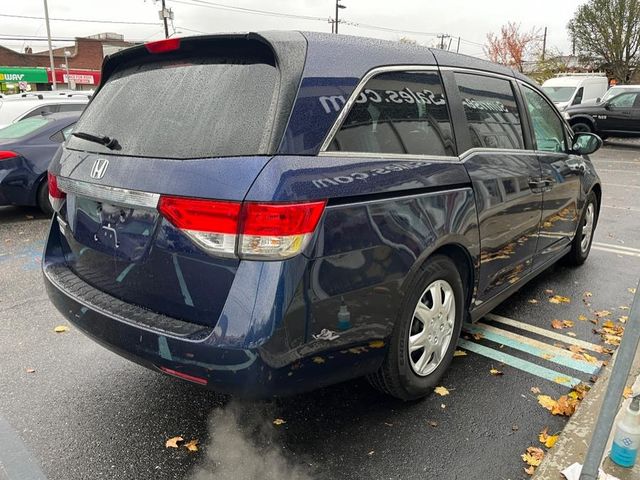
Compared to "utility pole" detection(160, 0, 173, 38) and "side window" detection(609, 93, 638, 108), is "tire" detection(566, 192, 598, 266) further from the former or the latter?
"utility pole" detection(160, 0, 173, 38)

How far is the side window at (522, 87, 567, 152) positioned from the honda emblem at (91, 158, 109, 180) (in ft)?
9.65

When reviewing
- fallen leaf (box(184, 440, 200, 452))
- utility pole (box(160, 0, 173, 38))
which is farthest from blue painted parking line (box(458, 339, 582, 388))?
utility pole (box(160, 0, 173, 38))

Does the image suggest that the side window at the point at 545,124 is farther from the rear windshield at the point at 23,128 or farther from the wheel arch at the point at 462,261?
the rear windshield at the point at 23,128

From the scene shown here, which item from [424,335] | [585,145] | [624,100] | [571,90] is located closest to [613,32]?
[571,90]

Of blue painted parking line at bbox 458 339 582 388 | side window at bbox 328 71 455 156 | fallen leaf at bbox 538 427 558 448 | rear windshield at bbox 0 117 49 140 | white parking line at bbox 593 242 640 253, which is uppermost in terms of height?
side window at bbox 328 71 455 156

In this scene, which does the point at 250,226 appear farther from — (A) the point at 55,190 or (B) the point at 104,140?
(A) the point at 55,190

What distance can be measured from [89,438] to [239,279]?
1.35 meters

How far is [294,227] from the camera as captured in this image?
1937mm

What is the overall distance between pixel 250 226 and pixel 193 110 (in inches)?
25.5

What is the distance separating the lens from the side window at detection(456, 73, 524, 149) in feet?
9.99

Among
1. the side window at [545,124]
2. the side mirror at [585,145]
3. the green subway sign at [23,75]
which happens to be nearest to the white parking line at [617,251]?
the side mirror at [585,145]

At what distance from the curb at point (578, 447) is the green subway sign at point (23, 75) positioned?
5234 cm

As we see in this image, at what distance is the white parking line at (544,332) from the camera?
3.60 metres

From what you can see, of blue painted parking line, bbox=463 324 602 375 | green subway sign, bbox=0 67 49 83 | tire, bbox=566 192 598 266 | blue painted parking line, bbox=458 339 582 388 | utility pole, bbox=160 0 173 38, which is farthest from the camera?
green subway sign, bbox=0 67 49 83
